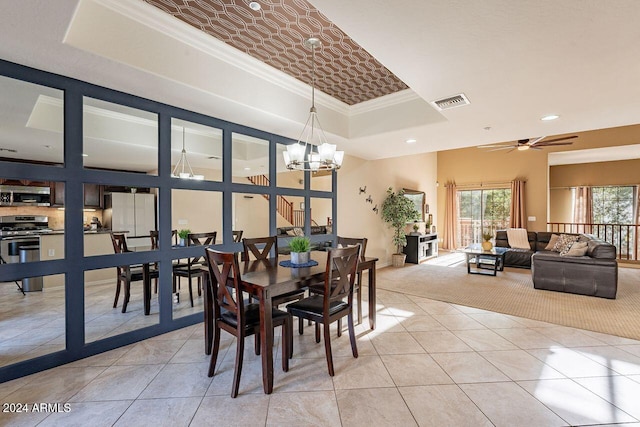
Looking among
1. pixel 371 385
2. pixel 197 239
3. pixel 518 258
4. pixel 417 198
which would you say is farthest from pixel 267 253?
pixel 518 258

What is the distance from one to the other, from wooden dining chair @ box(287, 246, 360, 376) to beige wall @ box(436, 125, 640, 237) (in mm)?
7822

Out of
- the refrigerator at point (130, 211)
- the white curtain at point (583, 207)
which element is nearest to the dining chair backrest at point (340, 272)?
the refrigerator at point (130, 211)

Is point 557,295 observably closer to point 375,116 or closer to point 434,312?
point 434,312

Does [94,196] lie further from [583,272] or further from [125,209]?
[583,272]

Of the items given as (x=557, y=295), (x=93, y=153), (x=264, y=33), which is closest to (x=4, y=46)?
(x=264, y=33)

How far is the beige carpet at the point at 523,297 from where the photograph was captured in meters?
3.66

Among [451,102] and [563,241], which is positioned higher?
[451,102]

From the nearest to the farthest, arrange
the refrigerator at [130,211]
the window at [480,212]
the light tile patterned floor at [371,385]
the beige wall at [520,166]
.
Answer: the light tile patterned floor at [371,385] → the refrigerator at [130,211] → the beige wall at [520,166] → the window at [480,212]

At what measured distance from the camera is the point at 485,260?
7.18m

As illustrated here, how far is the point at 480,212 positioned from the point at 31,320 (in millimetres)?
11148

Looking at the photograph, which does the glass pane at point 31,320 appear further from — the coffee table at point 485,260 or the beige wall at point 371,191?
the coffee table at point 485,260

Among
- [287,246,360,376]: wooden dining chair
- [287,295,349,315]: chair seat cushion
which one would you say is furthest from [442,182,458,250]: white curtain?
[287,295,349,315]: chair seat cushion

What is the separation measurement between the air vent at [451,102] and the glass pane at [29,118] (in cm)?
391

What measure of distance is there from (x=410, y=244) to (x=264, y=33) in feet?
21.3
